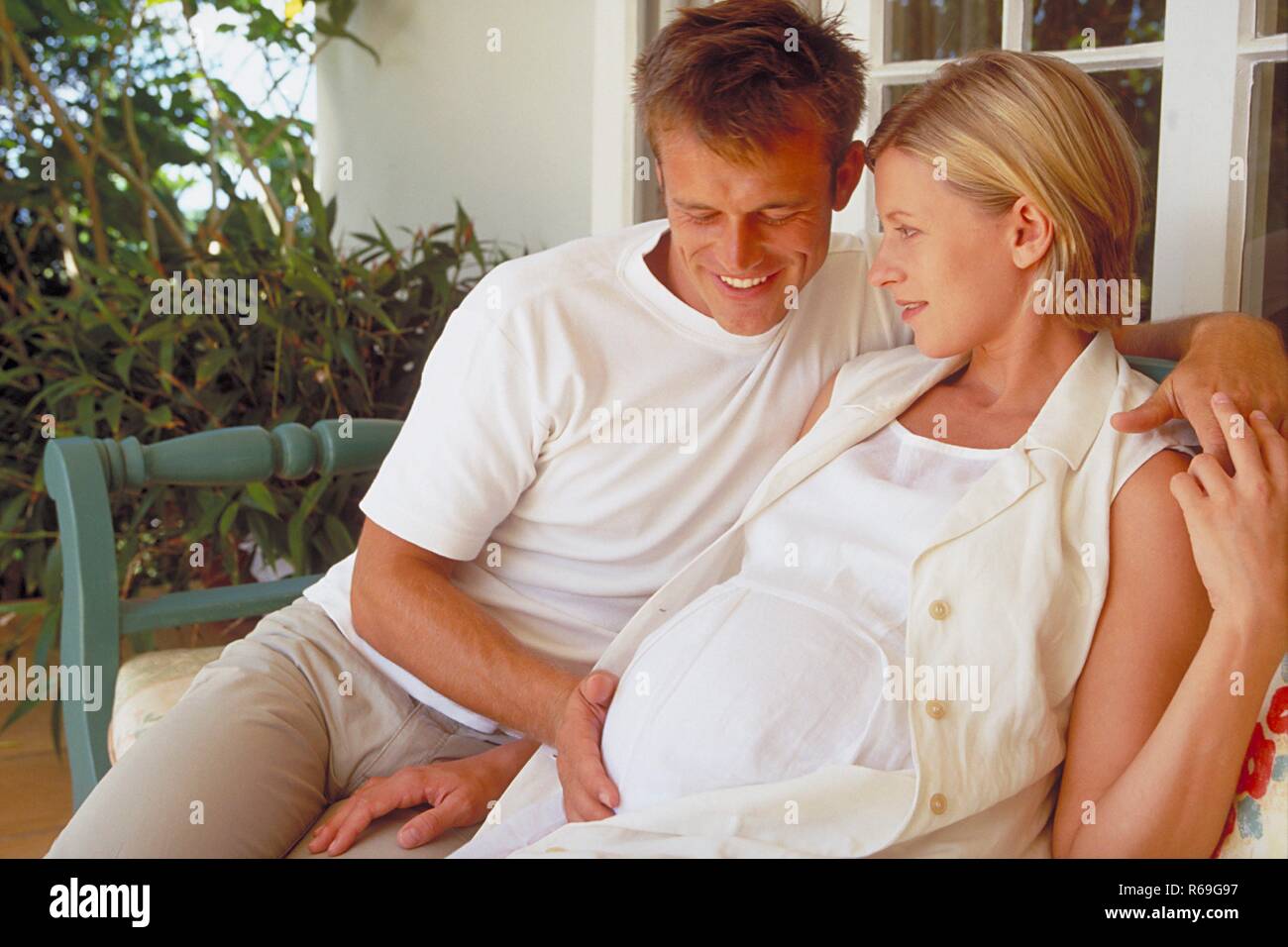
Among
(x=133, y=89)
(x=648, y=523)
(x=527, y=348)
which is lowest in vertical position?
(x=648, y=523)

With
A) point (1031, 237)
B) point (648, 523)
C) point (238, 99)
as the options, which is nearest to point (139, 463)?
point (648, 523)

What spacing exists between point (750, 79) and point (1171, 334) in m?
0.55

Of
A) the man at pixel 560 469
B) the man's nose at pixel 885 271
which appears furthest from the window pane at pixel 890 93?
the man's nose at pixel 885 271

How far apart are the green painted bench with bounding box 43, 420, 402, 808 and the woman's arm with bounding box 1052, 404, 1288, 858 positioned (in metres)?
1.22

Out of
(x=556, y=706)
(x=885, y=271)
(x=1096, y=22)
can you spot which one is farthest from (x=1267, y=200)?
(x=556, y=706)

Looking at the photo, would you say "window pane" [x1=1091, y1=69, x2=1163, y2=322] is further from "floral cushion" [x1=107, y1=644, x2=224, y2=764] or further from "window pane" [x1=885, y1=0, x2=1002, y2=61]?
"floral cushion" [x1=107, y1=644, x2=224, y2=764]

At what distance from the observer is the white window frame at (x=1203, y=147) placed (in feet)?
5.68

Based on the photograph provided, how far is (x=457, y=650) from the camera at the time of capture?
1622mm

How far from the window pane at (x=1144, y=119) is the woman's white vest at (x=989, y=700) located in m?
0.61

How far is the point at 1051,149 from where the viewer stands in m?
1.33

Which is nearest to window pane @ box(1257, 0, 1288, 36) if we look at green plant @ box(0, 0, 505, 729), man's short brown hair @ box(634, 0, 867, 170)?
man's short brown hair @ box(634, 0, 867, 170)

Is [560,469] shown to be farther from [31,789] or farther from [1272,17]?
[31,789]

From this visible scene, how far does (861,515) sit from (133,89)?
3534 millimetres
